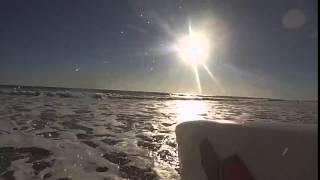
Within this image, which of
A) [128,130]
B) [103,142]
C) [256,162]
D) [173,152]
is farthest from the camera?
[128,130]

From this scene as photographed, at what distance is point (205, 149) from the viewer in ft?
11.0

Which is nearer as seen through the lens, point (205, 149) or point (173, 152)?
point (205, 149)

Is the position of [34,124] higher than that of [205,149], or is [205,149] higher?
[205,149]

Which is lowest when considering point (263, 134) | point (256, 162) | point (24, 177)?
point (24, 177)

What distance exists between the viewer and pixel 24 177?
5.30m

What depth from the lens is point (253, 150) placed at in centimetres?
306

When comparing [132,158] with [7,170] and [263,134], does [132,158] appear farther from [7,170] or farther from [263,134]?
[263,134]

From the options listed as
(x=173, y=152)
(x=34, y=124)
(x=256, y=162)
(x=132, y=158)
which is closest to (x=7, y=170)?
(x=132, y=158)

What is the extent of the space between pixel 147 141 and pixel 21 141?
301 centimetres

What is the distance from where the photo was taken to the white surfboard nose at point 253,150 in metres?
2.84

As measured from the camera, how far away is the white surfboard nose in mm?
2844

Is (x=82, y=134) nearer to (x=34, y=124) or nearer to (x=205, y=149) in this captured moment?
(x=34, y=124)

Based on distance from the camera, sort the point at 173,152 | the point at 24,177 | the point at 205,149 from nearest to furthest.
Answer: the point at 205,149, the point at 24,177, the point at 173,152

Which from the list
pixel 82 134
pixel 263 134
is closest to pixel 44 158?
pixel 82 134
